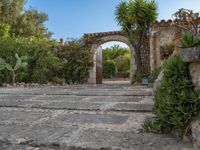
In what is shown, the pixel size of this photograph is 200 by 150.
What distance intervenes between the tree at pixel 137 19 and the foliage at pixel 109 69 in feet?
32.4

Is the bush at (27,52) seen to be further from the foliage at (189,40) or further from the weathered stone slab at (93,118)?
the foliage at (189,40)

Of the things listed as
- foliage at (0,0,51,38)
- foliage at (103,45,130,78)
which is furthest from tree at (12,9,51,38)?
foliage at (103,45,130,78)

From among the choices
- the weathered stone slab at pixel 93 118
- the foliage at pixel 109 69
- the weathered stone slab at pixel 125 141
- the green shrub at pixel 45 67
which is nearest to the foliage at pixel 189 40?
the weathered stone slab at pixel 125 141

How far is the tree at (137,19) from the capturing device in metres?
12.8

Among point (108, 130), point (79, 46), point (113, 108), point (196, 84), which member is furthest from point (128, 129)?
point (79, 46)

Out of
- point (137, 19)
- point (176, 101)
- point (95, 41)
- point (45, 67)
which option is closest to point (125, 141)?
point (176, 101)

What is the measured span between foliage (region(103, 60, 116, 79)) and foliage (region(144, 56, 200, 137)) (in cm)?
2075

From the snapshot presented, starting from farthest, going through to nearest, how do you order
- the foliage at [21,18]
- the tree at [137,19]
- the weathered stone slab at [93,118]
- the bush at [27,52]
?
the foliage at [21,18], the bush at [27,52], the tree at [137,19], the weathered stone slab at [93,118]

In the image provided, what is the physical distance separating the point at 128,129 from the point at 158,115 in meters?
0.38

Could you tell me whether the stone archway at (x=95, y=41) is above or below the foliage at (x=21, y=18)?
below

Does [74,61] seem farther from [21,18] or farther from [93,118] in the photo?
[21,18]

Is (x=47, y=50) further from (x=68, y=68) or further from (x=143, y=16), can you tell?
(x=143, y=16)

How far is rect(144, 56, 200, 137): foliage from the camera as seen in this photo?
2398 mm

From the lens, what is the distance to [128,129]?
2918mm
